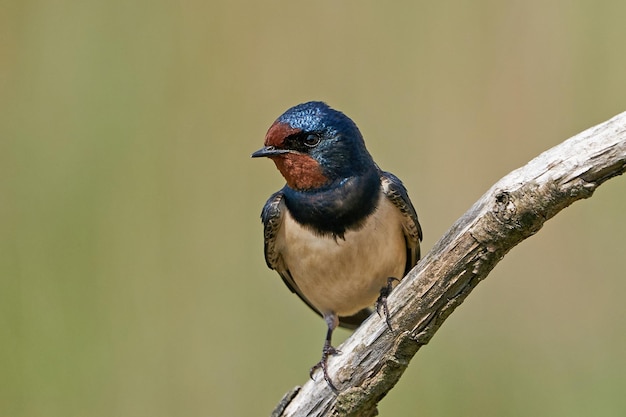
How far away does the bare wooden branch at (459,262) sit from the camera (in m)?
1.01

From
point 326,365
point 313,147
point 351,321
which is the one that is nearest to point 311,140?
point 313,147

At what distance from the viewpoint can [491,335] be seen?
2.22 meters

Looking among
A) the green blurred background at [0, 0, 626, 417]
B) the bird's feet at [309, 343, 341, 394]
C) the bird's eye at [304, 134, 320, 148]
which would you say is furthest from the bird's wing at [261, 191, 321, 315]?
the green blurred background at [0, 0, 626, 417]

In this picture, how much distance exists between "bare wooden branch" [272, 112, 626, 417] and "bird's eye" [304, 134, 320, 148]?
0.32 metres

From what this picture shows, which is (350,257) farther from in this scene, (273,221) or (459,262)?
(459,262)

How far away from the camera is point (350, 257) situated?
1564mm

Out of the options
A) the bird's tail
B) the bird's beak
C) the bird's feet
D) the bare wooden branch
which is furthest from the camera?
the bird's tail

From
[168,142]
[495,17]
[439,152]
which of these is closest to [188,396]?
[168,142]

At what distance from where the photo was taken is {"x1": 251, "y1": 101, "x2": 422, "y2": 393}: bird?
4.96 feet

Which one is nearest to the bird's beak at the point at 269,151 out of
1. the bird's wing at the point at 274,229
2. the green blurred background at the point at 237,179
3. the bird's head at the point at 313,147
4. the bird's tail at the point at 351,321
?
the bird's head at the point at 313,147

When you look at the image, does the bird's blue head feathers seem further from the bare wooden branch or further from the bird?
the bare wooden branch

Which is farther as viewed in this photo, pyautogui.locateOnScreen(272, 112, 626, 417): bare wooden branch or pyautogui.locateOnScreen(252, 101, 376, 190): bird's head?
pyautogui.locateOnScreen(252, 101, 376, 190): bird's head

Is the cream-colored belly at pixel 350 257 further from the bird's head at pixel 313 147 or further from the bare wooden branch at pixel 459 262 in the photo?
the bare wooden branch at pixel 459 262

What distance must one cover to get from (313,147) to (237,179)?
86 centimetres
